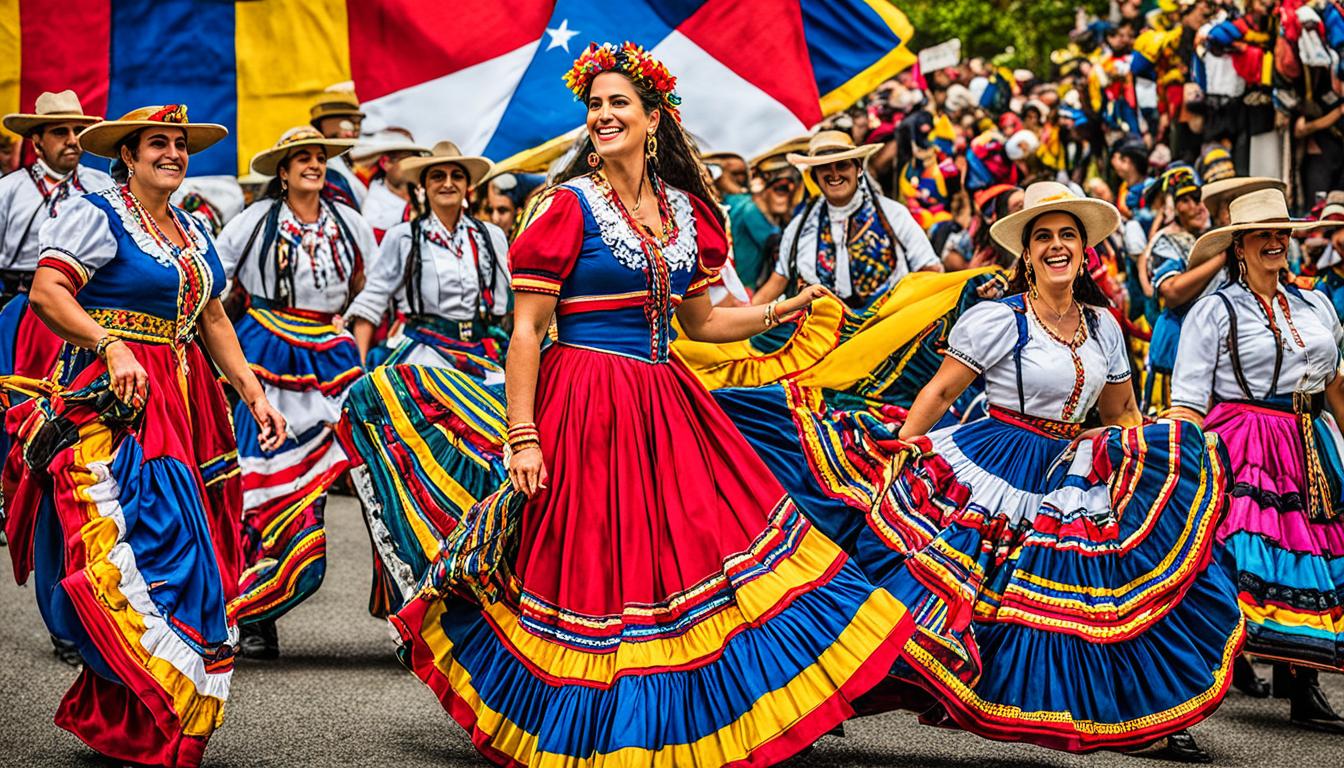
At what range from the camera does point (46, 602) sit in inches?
223

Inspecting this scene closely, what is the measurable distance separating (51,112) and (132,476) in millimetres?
3168

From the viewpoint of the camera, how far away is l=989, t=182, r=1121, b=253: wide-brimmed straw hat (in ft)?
20.5

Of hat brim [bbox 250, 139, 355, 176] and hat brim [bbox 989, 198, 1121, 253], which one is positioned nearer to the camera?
hat brim [bbox 989, 198, 1121, 253]

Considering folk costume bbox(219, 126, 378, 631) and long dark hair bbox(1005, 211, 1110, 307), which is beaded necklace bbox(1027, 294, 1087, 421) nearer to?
long dark hair bbox(1005, 211, 1110, 307)

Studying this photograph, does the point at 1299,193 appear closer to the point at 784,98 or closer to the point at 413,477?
the point at 784,98

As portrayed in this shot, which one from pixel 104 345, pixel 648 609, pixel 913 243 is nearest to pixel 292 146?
pixel 104 345

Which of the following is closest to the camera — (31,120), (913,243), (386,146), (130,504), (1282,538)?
(130,504)

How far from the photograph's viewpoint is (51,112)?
808 cm

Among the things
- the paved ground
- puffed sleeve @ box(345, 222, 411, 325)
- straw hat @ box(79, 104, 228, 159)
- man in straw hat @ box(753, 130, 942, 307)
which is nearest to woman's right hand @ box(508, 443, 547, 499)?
the paved ground

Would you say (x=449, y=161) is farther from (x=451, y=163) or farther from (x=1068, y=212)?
(x=1068, y=212)

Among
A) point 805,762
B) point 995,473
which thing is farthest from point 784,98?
point 805,762

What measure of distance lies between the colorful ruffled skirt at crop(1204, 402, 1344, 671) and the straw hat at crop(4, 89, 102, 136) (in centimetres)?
505

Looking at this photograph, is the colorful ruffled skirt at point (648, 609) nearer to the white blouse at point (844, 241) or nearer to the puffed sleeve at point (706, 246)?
the puffed sleeve at point (706, 246)

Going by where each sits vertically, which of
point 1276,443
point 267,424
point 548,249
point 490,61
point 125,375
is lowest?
point 1276,443
